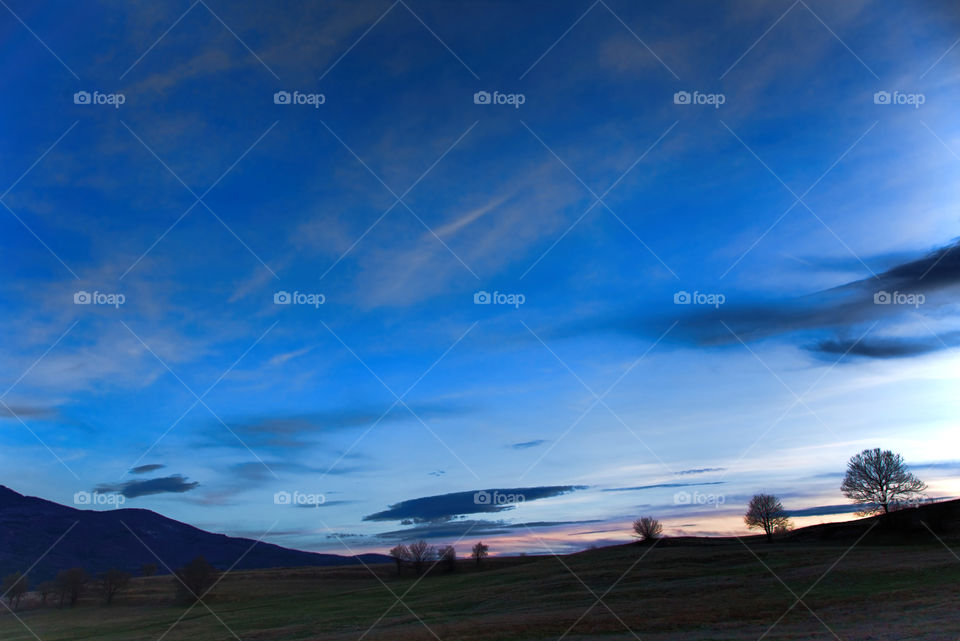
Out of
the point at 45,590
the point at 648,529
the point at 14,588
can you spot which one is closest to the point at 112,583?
the point at 45,590

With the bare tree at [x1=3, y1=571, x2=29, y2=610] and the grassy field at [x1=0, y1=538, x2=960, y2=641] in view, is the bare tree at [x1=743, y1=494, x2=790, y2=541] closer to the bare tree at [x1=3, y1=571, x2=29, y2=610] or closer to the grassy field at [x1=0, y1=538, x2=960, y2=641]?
the grassy field at [x1=0, y1=538, x2=960, y2=641]

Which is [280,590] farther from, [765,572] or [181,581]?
[765,572]

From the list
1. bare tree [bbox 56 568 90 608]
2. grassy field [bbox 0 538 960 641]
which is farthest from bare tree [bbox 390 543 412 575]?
bare tree [bbox 56 568 90 608]

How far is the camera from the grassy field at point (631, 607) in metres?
31.6

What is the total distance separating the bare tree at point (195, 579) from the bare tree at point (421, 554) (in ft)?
134

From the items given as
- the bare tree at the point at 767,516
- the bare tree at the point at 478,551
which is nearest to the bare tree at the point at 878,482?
the bare tree at the point at 767,516

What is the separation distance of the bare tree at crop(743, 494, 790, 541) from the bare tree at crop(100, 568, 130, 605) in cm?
12357

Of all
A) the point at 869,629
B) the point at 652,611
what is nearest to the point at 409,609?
the point at 652,611

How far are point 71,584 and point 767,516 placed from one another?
138 metres

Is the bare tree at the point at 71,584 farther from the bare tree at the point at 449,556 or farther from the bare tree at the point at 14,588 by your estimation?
the bare tree at the point at 449,556

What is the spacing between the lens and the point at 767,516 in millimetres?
109375

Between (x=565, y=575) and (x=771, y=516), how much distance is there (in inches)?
2288

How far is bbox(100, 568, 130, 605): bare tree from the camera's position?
112 m

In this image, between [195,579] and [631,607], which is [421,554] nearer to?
[195,579]
